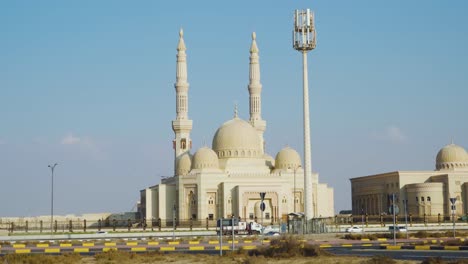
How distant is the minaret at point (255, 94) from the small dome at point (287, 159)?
4453 mm

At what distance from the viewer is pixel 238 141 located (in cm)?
8700

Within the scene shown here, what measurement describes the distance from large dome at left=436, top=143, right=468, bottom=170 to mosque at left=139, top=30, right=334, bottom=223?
1506 cm

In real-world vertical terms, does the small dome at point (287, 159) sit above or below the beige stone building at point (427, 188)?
above

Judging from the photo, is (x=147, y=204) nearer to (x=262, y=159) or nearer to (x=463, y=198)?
(x=262, y=159)

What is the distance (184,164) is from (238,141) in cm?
635

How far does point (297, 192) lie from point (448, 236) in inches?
1604

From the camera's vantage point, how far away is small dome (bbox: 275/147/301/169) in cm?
8712

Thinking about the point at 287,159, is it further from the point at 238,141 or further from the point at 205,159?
the point at 205,159

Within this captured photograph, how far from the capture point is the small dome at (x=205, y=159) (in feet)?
275

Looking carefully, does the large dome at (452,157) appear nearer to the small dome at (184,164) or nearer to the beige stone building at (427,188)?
the beige stone building at (427,188)

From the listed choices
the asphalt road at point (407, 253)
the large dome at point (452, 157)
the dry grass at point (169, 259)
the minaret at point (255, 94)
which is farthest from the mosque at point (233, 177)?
the dry grass at point (169, 259)

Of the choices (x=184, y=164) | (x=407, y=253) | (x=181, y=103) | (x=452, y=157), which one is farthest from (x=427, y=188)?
(x=407, y=253)

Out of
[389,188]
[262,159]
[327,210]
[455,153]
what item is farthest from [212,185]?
[455,153]

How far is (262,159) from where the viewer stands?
87.3m
